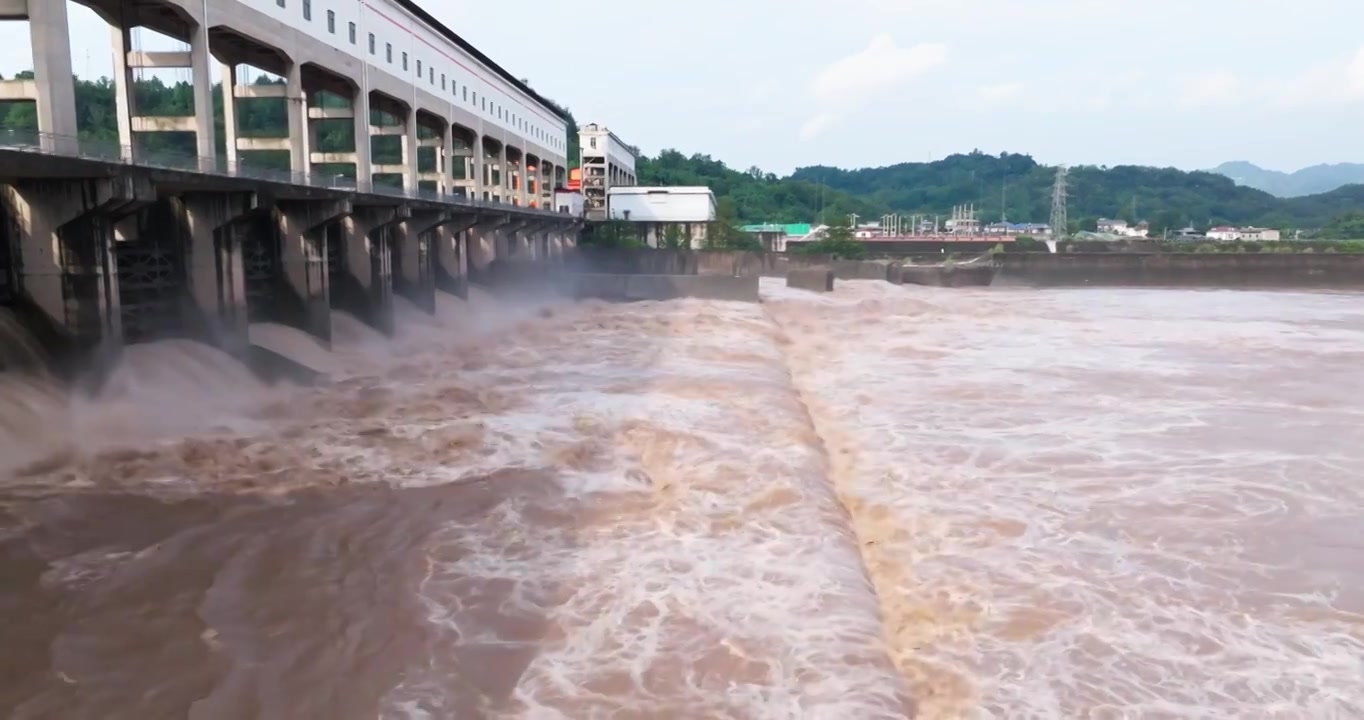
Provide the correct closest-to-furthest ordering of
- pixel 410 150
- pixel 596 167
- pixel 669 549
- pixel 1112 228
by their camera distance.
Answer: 1. pixel 669 549
2. pixel 410 150
3. pixel 596 167
4. pixel 1112 228

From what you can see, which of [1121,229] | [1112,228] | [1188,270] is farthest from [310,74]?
[1112,228]

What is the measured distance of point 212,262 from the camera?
1543 cm

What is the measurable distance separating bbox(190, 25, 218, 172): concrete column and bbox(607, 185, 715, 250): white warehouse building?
119 feet

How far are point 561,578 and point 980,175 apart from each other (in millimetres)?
204841

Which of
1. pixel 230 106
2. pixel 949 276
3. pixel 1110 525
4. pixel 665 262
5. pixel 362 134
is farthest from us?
pixel 949 276

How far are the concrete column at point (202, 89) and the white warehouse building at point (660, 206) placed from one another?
36.3 metres

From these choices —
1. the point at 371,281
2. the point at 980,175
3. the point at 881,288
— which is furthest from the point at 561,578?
Result: the point at 980,175

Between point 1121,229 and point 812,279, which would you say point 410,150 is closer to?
point 812,279

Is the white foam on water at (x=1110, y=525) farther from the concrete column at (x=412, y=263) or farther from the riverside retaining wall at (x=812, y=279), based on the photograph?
the riverside retaining wall at (x=812, y=279)

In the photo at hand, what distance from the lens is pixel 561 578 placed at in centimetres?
775

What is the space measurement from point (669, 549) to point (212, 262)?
10.8 meters

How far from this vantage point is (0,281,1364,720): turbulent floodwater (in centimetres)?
613

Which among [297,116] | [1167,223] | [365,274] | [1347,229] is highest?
[297,116]

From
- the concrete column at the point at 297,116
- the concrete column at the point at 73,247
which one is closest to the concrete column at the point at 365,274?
the concrete column at the point at 297,116
